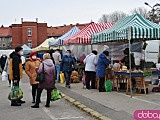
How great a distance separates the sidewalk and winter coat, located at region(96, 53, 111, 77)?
0.93m

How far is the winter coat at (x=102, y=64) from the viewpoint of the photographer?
13.8 m

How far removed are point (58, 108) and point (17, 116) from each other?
1.65m

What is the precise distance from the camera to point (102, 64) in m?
13.9

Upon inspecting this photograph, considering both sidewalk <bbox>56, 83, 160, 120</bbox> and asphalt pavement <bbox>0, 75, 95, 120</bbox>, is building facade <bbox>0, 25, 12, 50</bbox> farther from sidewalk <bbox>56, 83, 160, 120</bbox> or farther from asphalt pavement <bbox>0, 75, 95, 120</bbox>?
asphalt pavement <bbox>0, 75, 95, 120</bbox>

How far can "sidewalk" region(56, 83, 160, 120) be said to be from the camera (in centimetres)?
914

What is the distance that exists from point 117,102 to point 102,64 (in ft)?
10.5

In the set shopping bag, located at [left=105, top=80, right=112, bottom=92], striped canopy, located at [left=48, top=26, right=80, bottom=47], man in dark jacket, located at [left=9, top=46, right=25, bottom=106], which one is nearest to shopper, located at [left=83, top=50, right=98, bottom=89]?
shopping bag, located at [left=105, top=80, right=112, bottom=92]

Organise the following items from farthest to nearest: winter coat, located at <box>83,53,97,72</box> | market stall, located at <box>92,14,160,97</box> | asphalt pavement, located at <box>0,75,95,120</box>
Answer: winter coat, located at <box>83,53,97,72</box>
market stall, located at <box>92,14,160,97</box>
asphalt pavement, located at <box>0,75,95,120</box>

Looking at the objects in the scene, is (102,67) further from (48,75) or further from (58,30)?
(58,30)

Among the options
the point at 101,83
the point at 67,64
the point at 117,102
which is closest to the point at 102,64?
the point at 101,83

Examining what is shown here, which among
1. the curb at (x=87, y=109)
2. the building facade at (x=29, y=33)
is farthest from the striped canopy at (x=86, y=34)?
the building facade at (x=29, y=33)

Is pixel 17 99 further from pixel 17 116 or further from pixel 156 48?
pixel 156 48

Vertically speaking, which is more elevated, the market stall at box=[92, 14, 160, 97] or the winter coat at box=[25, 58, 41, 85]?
the market stall at box=[92, 14, 160, 97]

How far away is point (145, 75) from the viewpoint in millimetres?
12602
